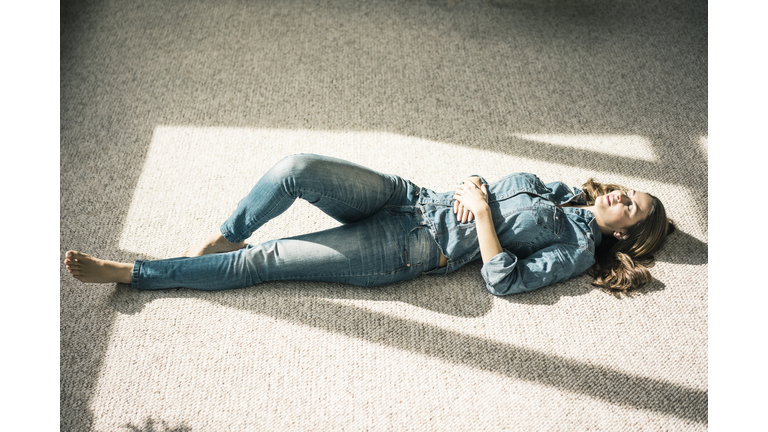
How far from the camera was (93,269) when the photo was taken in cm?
127

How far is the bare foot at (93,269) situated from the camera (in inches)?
49.6

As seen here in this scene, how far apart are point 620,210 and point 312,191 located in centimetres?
83

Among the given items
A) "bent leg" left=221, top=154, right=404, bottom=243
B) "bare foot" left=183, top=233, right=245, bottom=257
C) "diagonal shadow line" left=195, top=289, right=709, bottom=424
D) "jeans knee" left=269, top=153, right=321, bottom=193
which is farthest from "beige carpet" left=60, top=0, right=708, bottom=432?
"jeans knee" left=269, top=153, right=321, bottom=193

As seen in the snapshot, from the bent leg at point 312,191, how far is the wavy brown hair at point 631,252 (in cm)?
66

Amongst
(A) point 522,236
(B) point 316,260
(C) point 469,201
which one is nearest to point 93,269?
(B) point 316,260

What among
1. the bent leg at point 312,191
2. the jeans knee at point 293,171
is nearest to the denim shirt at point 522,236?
the bent leg at point 312,191

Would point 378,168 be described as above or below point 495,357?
above

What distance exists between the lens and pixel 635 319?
1.35 meters

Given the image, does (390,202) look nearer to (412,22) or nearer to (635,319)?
(635,319)

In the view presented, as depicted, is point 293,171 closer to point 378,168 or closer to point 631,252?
point 378,168

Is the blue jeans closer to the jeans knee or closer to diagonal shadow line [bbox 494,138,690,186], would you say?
the jeans knee

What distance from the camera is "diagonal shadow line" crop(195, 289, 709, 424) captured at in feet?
3.98
